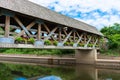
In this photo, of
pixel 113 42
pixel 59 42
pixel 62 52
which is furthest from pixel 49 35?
pixel 113 42

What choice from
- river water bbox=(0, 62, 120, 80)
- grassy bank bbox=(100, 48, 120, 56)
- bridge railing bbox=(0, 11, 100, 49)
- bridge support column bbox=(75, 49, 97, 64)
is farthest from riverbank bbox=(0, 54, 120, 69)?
bridge railing bbox=(0, 11, 100, 49)

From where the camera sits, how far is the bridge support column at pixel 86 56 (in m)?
28.2

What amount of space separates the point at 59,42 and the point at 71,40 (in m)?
3.01

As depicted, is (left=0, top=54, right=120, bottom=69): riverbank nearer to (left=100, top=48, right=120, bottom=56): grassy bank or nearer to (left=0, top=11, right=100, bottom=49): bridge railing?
(left=100, top=48, right=120, bottom=56): grassy bank

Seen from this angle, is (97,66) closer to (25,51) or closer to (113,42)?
(113,42)

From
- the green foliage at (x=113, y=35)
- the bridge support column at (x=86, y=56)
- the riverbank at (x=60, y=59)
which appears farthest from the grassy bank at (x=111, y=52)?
the bridge support column at (x=86, y=56)

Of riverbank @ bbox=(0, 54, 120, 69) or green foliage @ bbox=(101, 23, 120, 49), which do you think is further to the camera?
green foliage @ bbox=(101, 23, 120, 49)

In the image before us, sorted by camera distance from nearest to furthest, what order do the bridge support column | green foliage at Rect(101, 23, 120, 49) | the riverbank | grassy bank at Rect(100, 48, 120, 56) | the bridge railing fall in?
1. the bridge railing
2. the riverbank
3. the bridge support column
4. grassy bank at Rect(100, 48, 120, 56)
5. green foliage at Rect(101, 23, 120, 49)

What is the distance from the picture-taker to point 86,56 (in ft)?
95.0

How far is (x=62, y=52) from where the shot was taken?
34.6m

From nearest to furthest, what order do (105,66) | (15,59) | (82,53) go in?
(105,66), (82,53), (15,59)

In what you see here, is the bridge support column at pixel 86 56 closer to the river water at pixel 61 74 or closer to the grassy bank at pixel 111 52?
the grassy bank at pixel 111 52

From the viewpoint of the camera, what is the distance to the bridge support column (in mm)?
28219

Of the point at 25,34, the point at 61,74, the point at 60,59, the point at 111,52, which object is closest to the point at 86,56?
the point at 60,59
